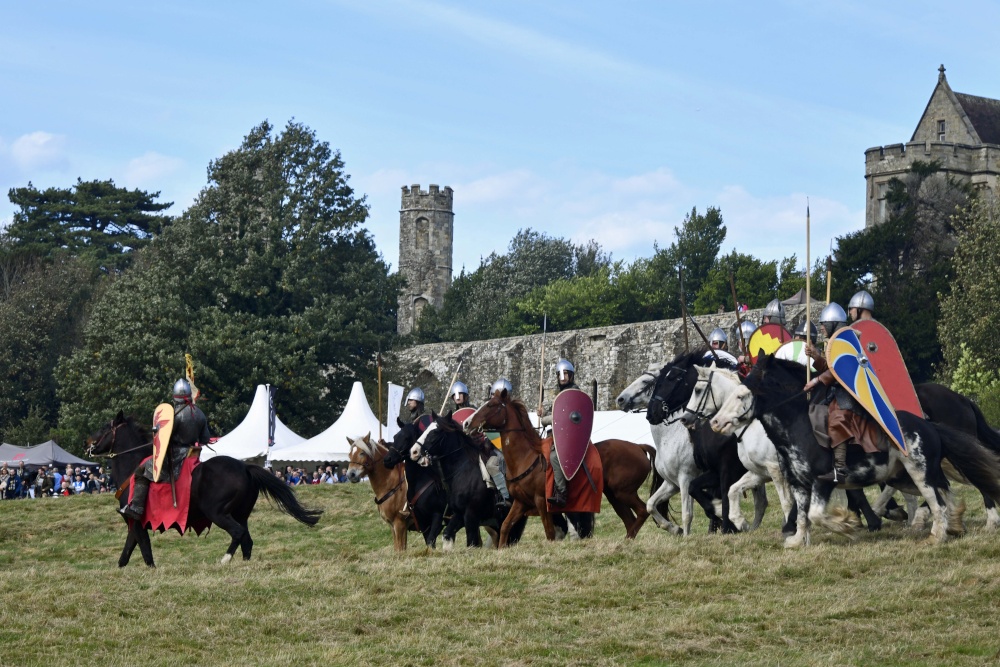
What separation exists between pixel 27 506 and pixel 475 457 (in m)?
13.4

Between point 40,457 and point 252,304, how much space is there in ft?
25.7

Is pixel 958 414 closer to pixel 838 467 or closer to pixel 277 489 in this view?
pixel 838 467

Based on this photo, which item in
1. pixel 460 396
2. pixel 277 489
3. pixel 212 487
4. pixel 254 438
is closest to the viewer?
pixel 212 487

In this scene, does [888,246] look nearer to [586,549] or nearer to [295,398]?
[295,398]

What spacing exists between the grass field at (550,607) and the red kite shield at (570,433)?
112cm

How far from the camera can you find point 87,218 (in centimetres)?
8725

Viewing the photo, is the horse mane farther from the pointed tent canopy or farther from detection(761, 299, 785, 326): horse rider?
the pointed tent canopy

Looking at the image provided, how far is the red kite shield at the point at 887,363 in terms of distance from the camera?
14883 millimetres

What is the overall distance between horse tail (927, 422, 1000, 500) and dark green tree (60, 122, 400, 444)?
29.1 metres

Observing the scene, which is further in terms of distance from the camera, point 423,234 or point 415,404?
point 423,234

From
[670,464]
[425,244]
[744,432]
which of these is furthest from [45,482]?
[425,244]

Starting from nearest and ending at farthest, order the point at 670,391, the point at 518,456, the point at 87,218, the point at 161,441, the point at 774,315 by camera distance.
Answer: the point at 670,391, the point at 518,456, the point at 161,441, the point at 774,315, the point at 87,218

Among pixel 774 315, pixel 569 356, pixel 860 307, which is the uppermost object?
pixel 569 356

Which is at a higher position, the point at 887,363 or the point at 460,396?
the point at 887,363
